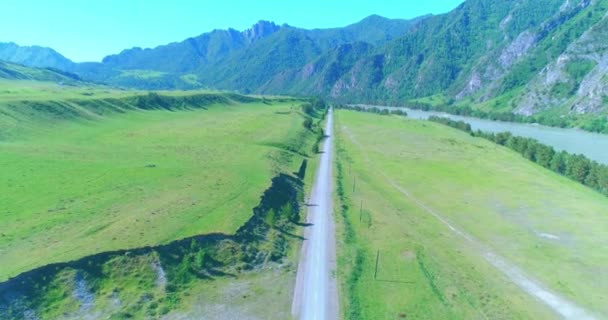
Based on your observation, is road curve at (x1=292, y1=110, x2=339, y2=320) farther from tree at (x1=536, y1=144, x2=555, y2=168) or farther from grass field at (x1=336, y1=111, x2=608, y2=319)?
tree at (x1=536, y1=144, x2=555, y2=168)

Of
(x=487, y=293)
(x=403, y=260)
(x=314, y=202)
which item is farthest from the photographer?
(x=314, y=202)

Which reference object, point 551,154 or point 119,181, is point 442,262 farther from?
point 551,154

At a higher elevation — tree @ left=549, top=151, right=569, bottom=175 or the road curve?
tree @ left=549, top=151, right=569, bottom=175

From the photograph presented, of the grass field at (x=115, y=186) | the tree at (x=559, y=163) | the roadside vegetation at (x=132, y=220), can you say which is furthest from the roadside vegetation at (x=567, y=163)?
the grass field at (x=115, y=186)

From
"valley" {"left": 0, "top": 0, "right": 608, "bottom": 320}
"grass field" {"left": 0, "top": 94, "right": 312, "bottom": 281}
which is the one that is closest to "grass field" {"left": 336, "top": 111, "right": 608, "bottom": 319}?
"valley" {"left": 0, "top": 0, "right": 608, "bottom": 320}

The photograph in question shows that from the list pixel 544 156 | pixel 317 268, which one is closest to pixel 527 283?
pixel 317 268

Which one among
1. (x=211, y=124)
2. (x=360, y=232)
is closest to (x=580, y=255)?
(x=360, y=232)

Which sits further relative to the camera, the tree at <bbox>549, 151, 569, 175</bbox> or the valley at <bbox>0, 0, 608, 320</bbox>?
the tree at <bbox>549, 151, 569, 175</bbox>
